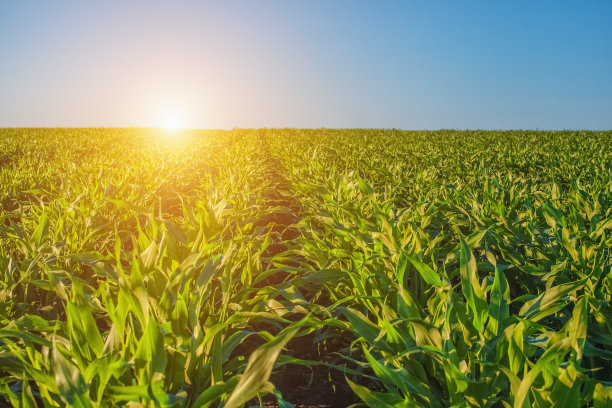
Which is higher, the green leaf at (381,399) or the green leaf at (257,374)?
the green leaf at (257,374)

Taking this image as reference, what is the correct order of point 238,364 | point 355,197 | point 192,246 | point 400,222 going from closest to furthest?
point 238,364 → point 192,246 → point 400,222 → point 355,197

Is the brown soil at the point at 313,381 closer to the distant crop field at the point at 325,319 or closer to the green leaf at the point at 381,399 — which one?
the distant crop field at the point at 325,319

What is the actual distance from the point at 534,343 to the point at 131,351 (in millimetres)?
1346

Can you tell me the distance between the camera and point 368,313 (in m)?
2.25

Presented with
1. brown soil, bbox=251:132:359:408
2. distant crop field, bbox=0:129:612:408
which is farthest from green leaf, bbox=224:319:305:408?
brown soil, bbox=251:132:359:408

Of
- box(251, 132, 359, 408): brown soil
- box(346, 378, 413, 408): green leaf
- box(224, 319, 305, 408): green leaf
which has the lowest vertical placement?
box(251, 132, 359, 408): brown soil

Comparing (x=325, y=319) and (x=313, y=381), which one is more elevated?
(x=325, y=319)

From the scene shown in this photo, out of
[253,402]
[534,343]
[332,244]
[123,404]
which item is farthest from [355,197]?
[123,404]

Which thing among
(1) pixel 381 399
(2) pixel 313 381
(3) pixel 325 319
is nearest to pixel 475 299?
(1) pixel 381 399

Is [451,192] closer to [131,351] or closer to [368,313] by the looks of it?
[368,313]

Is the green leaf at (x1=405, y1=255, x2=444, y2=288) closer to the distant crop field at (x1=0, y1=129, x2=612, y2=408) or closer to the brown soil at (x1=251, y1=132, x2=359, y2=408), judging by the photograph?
the distant crop field at (x1=0, y1=129, x2=612, y2=408)

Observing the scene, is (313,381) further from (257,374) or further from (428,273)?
(257,374)

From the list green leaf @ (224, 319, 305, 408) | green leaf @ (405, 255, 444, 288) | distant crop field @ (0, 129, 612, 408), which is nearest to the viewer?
green leaf @ (224, 319, 305, 408)

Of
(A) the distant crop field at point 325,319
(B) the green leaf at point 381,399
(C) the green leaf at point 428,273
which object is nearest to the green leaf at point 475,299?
(A) the distant crop field at point 325,319
